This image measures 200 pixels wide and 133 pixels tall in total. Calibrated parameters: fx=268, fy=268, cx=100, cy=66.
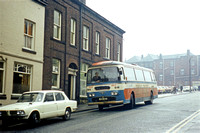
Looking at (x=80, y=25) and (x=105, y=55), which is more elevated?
(x=80, y=25)

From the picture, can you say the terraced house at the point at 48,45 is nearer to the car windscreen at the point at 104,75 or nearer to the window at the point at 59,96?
the car windscreen at the point at 104,75

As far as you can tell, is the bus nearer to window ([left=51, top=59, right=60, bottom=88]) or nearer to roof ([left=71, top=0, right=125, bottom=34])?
window ([left=51, top=59, right=60, bottom=88])

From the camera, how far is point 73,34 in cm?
2327

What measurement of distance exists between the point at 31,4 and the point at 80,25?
674 cm

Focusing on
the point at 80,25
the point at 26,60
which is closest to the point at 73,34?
the point at 80,25

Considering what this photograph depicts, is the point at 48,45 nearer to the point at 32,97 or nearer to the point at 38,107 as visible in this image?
the point at 32,97

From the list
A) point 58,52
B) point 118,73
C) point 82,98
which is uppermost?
point 58,52

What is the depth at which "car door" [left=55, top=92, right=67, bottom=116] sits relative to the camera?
39.2 ft

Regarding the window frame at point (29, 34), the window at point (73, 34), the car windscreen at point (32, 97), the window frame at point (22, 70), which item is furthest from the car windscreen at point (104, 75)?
the window at point (73, 34)

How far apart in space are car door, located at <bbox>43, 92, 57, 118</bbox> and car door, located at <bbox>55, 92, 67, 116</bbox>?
0.30 metres

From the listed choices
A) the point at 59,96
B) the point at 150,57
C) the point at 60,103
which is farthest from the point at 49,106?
the point at 150,57

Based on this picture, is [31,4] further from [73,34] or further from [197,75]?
[197,75]

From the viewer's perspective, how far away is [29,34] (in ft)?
57.6

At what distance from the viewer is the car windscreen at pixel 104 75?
54.6 ft
